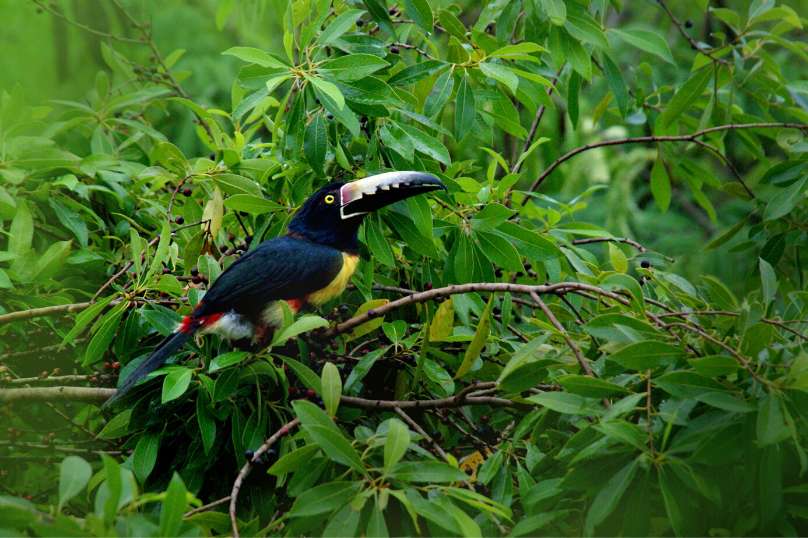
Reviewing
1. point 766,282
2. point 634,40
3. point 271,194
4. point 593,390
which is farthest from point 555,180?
point 593,390

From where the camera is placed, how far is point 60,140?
148 inches

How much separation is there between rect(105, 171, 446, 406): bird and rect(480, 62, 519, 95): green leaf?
0.35 meters

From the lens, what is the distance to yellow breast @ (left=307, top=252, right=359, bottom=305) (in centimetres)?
301

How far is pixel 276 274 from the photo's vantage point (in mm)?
2982

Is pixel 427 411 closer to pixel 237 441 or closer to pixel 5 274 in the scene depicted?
pixel 237 441

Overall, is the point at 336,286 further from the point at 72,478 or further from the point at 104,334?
the point at 72,478

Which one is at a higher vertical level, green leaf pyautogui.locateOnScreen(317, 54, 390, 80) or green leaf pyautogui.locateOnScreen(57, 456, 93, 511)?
green leaf pyautogui.locateOnScreen(317, 54, 390, 80)

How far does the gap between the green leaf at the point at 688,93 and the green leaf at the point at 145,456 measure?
226cm

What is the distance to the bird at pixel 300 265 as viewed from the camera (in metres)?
2.76

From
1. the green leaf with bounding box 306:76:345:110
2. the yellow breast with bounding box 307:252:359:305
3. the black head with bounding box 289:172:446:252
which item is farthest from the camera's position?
the yellow breast with bounding box 307:252:359:305

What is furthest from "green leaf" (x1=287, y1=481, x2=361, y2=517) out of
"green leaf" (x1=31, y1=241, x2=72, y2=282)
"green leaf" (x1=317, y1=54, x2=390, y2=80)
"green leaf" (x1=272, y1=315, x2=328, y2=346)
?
"green leaf" (x1=31, y1=241, x2=72, y2=282)

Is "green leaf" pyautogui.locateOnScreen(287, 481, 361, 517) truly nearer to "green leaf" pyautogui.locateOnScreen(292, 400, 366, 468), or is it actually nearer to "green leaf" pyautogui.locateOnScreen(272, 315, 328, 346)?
"green leaf" pyautogui.locateOnScreen(292, 400, 366, 468)

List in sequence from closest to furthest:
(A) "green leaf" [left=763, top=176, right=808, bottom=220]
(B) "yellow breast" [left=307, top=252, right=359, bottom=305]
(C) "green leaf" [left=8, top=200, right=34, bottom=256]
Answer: (C) "green leaf" [left=8, top=200, right=34, bottom=256], (B) "yellow breast" [left=307, top=252, right=359, bottom=305], (A) "green leaf" [left=763, top=176, right=808, bottom=220]

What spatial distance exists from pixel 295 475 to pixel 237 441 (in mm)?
373
